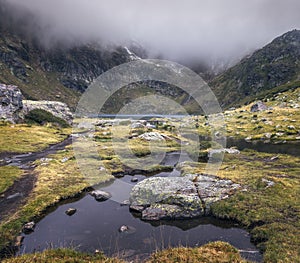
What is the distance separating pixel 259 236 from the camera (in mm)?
24141

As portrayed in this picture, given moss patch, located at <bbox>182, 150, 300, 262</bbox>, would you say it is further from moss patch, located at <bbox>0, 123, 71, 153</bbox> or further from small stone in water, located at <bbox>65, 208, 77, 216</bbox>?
moss patch, located at <bbox>0, 123, 71, 153</bbox>

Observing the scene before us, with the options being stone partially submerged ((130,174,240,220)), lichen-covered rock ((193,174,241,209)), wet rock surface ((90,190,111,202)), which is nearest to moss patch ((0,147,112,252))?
wet rock surface ((90,190,111,202))

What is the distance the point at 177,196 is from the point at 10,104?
12168 centimetres

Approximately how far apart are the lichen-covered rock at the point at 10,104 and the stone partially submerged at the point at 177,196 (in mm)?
107416

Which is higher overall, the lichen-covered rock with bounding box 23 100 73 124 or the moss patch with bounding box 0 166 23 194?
the lichen-covered rock with bounding box 23 100 73 124

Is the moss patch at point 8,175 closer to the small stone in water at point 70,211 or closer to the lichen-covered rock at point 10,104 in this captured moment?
the small stone in water at point 70,211

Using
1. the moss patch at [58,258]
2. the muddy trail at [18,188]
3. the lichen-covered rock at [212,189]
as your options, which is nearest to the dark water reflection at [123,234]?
the lichen-covered rock at [212,189]

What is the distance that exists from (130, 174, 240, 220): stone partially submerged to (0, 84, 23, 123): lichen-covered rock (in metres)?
107

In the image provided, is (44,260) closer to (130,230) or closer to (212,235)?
(130,230)

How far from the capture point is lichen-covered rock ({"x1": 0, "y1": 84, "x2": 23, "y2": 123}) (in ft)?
391

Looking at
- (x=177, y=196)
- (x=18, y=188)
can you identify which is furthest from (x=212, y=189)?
(x=18, y=188)

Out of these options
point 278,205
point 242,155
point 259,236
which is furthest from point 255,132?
point 259,236

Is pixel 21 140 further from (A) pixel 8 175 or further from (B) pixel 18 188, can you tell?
(B) pixel 18 188

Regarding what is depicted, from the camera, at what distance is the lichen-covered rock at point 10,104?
391ft
